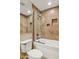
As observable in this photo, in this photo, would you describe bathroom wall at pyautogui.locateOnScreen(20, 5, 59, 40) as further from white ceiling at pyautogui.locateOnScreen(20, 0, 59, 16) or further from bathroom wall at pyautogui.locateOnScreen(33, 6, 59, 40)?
white ceiling at pyautogui.locateOnScreen(20, 0, 59, 16)

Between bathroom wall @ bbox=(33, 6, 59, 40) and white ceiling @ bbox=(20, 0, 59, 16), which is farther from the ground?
white ceiling @ bbox=(20, 0, 59, 16)

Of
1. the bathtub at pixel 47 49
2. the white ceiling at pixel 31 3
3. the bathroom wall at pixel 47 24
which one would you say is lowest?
the bathtub at pixel 47 49

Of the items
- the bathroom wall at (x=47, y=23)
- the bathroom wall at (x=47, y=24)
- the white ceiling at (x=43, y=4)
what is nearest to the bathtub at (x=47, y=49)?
the bathroom wall at (x=47, y=24)

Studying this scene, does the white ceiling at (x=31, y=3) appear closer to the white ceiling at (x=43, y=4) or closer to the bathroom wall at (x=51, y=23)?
the white ceiling at (x=43, y=4)

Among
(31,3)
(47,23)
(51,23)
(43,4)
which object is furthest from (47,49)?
(43,4)

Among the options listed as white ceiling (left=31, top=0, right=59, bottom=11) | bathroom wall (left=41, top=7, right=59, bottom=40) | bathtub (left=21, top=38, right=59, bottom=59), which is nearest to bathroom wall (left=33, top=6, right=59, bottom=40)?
bathroom wall (left=41, top=7, right=59, bottom=40)

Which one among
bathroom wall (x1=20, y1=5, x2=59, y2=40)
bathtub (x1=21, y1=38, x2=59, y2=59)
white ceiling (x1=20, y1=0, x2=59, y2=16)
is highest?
white ceiling (x1=20, y1=0, x2=59, y2=16)

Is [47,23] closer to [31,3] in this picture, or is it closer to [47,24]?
[47,24]

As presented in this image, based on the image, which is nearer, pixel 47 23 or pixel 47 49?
pixel 47 49

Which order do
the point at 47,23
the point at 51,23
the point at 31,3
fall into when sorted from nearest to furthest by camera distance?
1. the point at 31,3
2. the point at 51,23
3. the point at 47,23

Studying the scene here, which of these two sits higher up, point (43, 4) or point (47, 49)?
point (43, 4)

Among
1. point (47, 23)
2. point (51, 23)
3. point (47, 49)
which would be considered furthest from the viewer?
point (47, 23)
